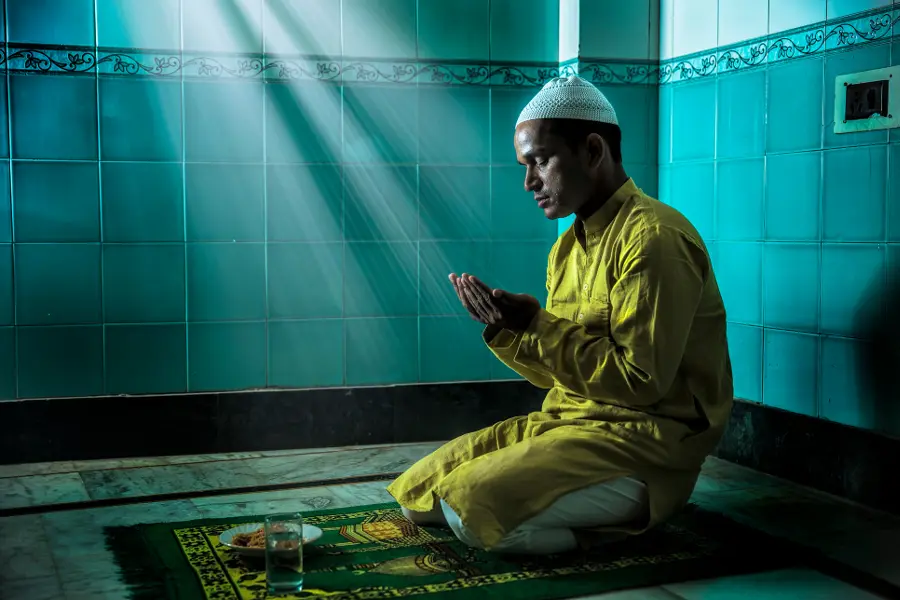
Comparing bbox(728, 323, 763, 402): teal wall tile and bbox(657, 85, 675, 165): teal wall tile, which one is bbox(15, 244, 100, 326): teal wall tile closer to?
bbox(657, 85, 675, 165): teal wall tile

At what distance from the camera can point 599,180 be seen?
2623 millimetres

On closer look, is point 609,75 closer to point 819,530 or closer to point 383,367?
point 383,367

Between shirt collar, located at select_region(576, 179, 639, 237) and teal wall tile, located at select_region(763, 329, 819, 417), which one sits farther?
teal wall tile, located at select_region(763, 329, 819, 417)

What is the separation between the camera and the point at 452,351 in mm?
3986

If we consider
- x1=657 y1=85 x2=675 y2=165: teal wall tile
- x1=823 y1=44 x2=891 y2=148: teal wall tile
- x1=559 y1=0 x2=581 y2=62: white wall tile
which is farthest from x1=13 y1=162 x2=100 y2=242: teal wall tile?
x1=823 y1=44 x2=891 y2=148: teal wall tile

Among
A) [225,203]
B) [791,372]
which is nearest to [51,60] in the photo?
[225,203]

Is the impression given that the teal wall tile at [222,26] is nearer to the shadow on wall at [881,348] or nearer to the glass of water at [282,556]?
the glass of water at [282,556]

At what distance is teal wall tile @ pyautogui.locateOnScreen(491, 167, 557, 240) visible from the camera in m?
3.99

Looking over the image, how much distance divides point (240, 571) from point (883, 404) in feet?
6.16

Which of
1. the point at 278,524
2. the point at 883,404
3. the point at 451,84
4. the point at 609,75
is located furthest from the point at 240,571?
the point at 609,75

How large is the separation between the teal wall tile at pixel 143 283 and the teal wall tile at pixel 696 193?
6.14 ft

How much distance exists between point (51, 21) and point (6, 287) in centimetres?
94

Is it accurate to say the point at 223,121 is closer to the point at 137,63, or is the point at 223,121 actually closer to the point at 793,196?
the point at 137,63

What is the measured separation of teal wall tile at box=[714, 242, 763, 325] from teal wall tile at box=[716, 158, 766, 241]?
4 cm
